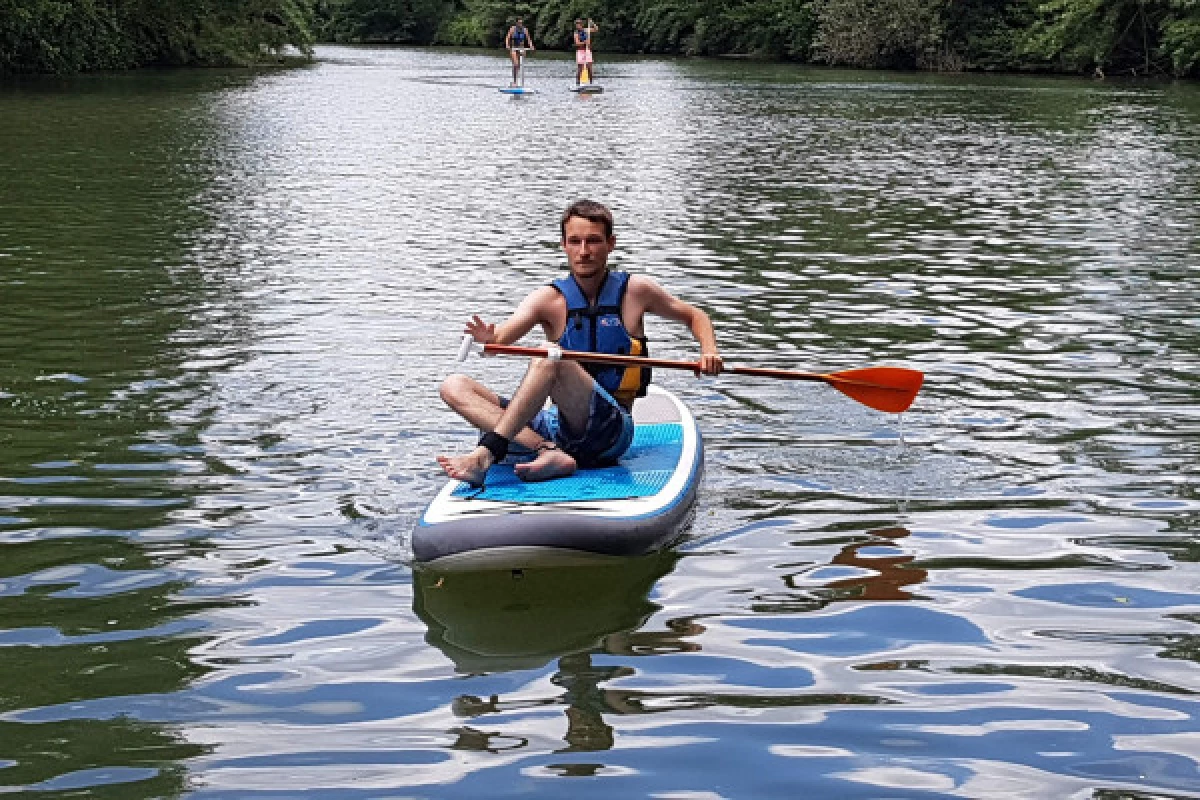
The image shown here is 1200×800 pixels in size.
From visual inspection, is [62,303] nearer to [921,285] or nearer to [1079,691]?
[921,285]

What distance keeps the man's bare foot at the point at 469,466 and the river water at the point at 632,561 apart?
46cm

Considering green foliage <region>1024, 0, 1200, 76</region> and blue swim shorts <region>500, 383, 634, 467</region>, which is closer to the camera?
blue swim shorts <region>500, 383, 634, 467</region>

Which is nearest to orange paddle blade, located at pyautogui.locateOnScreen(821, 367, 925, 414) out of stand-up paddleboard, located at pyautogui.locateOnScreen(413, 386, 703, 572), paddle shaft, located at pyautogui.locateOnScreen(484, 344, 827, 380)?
paddle shaft, located at pyautogui.locateOnScreen(484, 344, 827, 380)

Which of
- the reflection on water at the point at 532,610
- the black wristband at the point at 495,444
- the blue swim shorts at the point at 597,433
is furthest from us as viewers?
the blue swim shorts at the point at 597,433

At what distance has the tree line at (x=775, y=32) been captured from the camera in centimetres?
4181

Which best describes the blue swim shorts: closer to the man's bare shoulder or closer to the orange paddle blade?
the man's bare shoulder

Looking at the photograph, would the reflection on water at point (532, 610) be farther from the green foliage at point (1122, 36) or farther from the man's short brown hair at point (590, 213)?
the green foliage at point (1122, 36)

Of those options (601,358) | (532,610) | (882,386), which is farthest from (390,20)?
(532,610)

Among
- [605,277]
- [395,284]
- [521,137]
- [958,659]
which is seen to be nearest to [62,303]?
[395,284]

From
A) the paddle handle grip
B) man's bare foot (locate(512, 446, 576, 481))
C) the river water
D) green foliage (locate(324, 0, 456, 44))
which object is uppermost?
green foliage (locate(324, 0, 456, 44))

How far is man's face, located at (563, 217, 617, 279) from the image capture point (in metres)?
7.27

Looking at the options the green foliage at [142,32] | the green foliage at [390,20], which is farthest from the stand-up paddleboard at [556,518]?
the green foliage at [390,20]

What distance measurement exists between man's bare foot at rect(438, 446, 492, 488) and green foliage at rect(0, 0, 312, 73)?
112 ft

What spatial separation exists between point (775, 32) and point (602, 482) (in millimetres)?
59888
